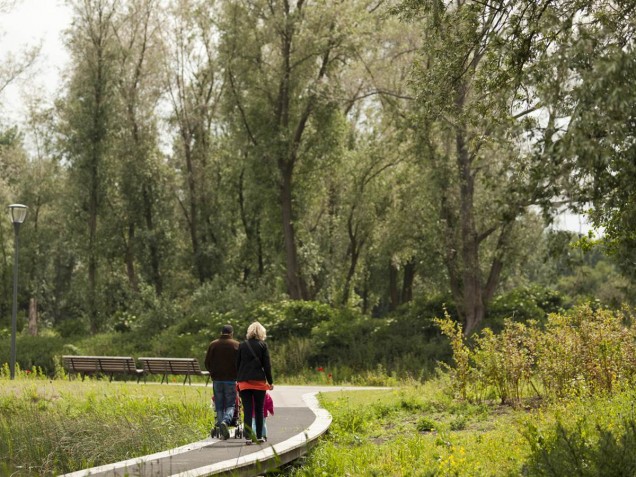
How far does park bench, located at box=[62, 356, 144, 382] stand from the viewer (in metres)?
25.6

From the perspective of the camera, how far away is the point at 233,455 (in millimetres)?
11281

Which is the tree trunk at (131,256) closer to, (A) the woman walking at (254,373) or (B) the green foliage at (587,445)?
(A) the woman walking at (254,373)

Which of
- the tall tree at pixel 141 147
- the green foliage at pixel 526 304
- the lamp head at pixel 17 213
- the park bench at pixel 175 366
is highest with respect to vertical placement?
the tall tree at pixel 141 147

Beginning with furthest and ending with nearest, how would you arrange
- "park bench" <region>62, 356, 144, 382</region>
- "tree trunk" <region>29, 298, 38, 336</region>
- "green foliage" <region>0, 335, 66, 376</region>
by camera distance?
"tree trunk" <region>29, 298, 38, 336</region> → "green foliage" <region>0, 335, 66, 376</region> → "park bench" <region>62, 356, 144, 382</region>

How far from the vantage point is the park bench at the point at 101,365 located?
25562 mm

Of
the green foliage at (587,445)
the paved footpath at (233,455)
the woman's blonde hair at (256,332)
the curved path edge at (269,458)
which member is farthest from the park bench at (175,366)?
the green foliage at (587,445)

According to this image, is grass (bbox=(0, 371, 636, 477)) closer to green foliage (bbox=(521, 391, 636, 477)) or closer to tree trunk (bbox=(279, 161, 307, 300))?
green foliage (bbox=(521, 391, 636, 477))

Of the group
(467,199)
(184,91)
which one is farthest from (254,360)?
(184,91)

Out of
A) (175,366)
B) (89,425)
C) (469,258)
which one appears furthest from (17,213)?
(469,258)

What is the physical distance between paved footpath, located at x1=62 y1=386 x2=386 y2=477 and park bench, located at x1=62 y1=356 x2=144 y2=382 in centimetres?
1077

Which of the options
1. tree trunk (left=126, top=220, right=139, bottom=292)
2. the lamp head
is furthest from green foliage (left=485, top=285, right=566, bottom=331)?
tree trunk (left=126, top=220, right=139, bottom=292)

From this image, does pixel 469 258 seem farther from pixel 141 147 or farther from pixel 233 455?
pixel 141 147

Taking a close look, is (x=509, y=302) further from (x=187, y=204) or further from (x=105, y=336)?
(x=187, y=204)

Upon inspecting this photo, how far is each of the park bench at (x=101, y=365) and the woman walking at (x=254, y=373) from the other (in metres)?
13.6
